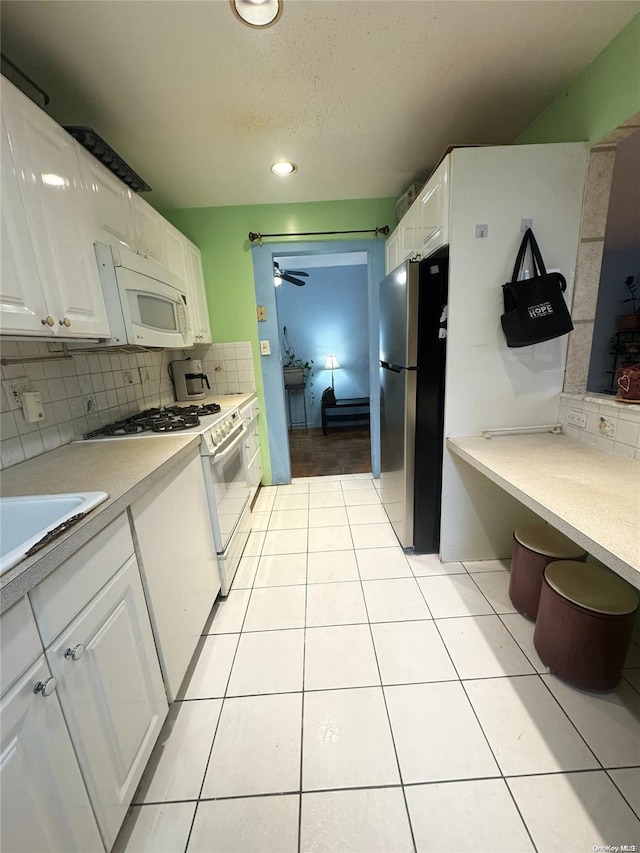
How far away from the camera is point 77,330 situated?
127 centimetres

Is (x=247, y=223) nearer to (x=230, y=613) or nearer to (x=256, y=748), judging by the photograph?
(x=230, y=613)

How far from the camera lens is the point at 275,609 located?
5.59 ft

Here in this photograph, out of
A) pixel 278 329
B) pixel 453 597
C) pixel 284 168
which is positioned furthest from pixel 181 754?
pixel 284 168

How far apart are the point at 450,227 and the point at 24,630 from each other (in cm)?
203

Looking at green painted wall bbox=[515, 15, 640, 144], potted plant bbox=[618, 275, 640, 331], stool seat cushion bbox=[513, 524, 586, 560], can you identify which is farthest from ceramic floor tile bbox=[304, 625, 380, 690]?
potted plant bbox=[618, 275, 640, 331]

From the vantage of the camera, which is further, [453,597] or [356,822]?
[453,597]

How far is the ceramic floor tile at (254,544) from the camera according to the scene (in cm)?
219

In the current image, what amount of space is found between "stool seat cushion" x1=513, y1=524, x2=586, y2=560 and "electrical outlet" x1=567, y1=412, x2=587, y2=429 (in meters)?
0.54

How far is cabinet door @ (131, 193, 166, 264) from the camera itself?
1.80 metres

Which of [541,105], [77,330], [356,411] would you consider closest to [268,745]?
[77,330]

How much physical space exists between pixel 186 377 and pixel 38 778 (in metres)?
2.43

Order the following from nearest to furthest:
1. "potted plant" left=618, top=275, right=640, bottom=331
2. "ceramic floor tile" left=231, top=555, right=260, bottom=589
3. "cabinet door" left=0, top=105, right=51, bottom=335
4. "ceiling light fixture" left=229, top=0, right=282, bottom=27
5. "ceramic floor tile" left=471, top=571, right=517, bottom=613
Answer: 1. "cabinet door" left=0, top=105, right=51, bottom=335
2. "ceiling light fixture" left=229, top=0, right=282, bottom=27
3. "ceramic floor tile" left=471, top=571, right=517, bottom=613
4. "ceramic floor tile" left=231, top=555, right=260, bottom=589
5. "potted plant" left=618, top=275, right=640, bottom=331

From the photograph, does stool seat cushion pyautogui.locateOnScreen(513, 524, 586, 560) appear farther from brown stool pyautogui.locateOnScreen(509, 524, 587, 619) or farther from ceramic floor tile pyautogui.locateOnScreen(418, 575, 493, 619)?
ceramic floor tile pyautogui.locateOnScreen(418, 575, 493, 619)

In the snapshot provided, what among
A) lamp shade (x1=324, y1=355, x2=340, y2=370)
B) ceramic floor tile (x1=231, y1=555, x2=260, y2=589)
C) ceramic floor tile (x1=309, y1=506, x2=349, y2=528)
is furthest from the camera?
lamp shade (x1=324, y1=355, x2=340, y2=370)
